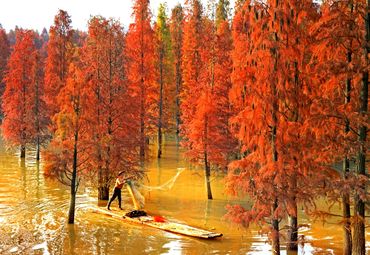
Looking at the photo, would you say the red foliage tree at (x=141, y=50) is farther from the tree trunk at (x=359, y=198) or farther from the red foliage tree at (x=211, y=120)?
the tree trunk at (x=359, y=198)

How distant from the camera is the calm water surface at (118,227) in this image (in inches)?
681

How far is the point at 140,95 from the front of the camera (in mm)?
36188

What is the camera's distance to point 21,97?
131 feet

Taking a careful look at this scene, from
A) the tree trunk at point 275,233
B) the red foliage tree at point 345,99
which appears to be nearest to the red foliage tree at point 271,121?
the tree trunk at point 275,233

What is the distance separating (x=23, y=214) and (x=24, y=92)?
67.3 feet

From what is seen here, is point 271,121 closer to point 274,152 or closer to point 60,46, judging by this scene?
point 274,152

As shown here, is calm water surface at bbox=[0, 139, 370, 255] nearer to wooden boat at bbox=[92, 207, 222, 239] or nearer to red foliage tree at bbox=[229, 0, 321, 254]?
wooden boat at bbox=[92, 207, 222, 239]

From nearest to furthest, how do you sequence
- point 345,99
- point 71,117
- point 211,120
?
point 345,99 < point 71,117 < point 211,120

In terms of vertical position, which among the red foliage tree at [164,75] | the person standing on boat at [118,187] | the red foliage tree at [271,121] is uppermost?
the red foliage tree at [164,75]

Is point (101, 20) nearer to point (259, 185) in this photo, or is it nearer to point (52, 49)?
point (259, 185)

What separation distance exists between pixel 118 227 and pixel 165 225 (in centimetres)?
241

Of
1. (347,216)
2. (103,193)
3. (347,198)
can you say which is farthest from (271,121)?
(103,193)

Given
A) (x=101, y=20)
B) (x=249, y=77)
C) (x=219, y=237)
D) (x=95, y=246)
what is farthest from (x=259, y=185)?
(x=101, y=20)

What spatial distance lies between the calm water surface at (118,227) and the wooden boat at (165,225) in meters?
0.25
